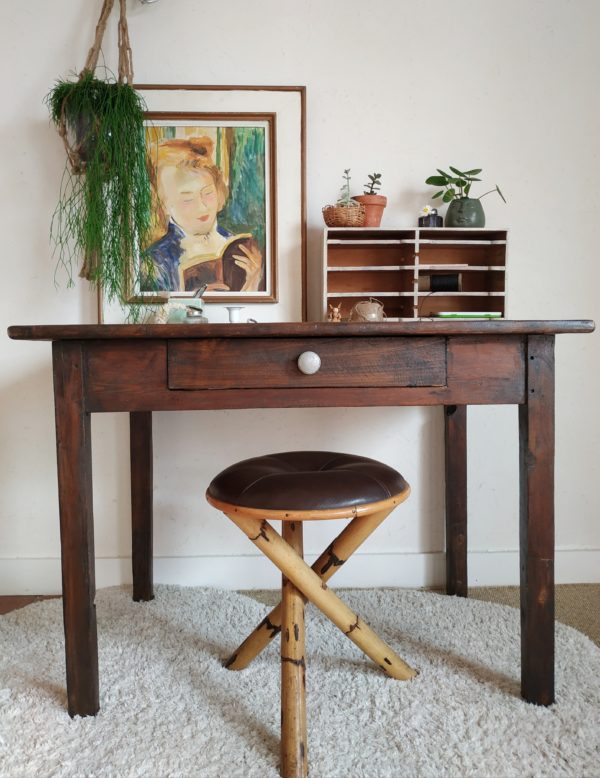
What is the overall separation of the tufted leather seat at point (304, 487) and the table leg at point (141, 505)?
624 mm

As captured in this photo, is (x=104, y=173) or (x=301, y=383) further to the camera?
(x=104, y=173)

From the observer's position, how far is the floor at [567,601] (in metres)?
1.89

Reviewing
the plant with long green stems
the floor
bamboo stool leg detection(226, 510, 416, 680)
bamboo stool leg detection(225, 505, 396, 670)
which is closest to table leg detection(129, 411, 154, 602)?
the floor

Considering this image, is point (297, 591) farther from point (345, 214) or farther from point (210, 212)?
point (210, 212)

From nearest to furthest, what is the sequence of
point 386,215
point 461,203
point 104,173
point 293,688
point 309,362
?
point 293,688 < point 309,362 < point 104,173 < point 461,203 < point 386,215

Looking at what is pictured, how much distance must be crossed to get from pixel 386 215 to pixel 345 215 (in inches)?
8.7

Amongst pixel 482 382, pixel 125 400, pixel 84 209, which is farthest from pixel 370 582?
pixel 84 209

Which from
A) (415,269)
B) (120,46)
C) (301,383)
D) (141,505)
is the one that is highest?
(120,46)

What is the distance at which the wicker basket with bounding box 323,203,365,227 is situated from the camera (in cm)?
196

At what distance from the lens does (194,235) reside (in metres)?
2.08

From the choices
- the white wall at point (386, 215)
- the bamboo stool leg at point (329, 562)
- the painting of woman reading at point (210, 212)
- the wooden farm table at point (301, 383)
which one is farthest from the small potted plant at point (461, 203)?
the bamboo stool leg at point (329, 562)

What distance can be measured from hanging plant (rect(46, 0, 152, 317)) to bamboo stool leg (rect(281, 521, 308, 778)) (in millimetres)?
1140

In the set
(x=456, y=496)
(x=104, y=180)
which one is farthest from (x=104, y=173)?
(x=456, y=496)

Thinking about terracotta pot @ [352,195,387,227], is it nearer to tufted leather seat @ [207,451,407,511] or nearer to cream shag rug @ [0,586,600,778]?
tufted leather seat @ [207,451,407,511]
